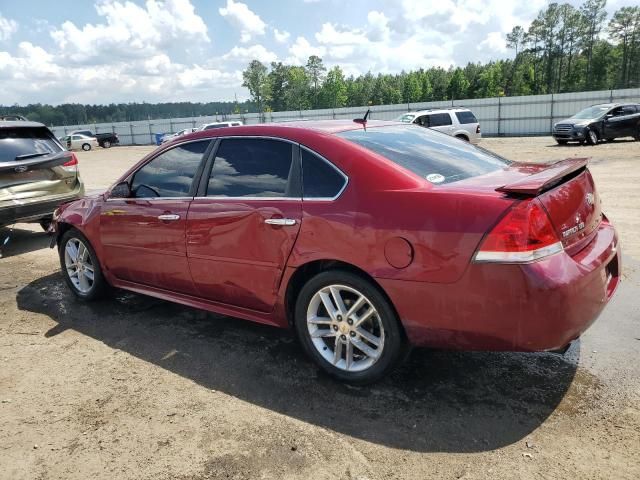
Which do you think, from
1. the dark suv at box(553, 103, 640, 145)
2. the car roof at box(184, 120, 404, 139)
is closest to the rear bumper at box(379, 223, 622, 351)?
the car roof at box(184, 120, 404, 139)

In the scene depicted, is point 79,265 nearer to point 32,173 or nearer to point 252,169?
point 252,169

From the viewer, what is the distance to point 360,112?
41656 mm

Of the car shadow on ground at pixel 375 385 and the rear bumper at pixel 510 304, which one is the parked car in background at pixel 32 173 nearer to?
the car shadow on ground at pixel 375 385

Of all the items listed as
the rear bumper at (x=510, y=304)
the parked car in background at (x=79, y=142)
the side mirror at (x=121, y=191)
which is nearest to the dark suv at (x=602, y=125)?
the rear bumper at (x=510, y=304)

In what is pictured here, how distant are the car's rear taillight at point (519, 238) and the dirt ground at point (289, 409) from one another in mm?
930

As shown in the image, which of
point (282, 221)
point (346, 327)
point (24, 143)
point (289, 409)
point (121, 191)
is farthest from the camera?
point (24, 143)

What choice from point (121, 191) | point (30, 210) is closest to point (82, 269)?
point (121, 191)

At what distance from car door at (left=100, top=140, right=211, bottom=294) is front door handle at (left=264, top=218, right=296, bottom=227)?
2.85 ft

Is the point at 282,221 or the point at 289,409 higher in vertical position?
the point at 282,221

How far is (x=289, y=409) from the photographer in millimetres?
3025

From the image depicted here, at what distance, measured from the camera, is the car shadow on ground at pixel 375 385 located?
109 inches

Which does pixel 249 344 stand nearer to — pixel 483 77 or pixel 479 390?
pixel 479 390

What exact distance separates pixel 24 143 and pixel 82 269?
3.46 meters

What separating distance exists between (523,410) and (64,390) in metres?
2.89
